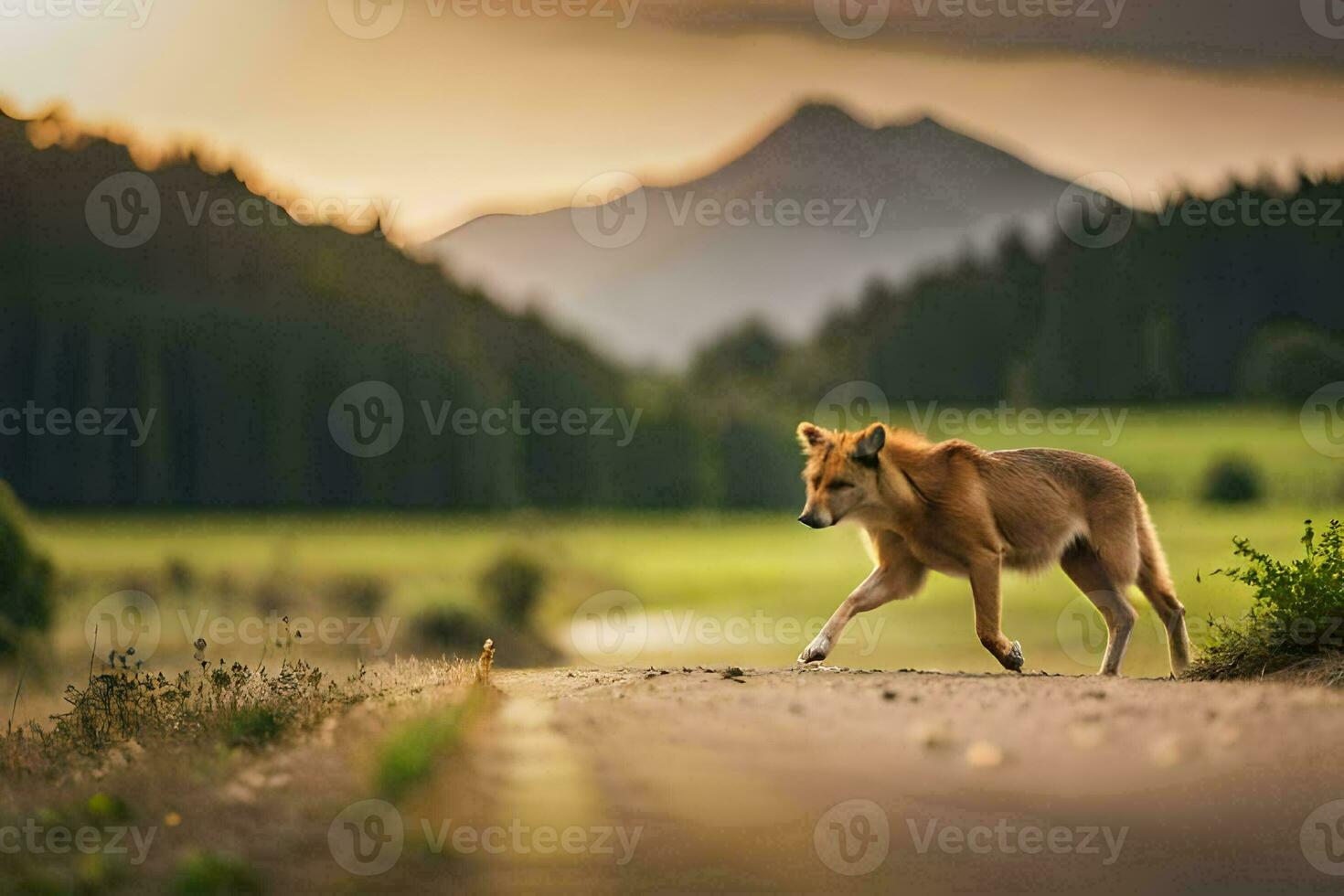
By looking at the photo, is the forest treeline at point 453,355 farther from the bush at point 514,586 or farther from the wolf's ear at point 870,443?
the wolf's ear at point 870,443

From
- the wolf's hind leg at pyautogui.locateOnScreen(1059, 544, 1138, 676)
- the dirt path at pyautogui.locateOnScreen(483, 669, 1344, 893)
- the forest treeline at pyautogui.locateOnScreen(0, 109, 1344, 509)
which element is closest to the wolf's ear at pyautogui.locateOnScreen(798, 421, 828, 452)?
the wolf's hind leg at pyautogui.locateOnScreen(1059, 544, 1138, 676)

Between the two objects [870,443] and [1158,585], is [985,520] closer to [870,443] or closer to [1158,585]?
[870,443]

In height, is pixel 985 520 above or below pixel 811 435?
below

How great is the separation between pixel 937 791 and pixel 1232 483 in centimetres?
7637

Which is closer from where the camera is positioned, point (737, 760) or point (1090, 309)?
point (737, 760)

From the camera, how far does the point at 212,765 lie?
9383mm

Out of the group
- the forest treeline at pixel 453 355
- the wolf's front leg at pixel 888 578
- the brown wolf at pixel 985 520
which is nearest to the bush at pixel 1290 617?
the brown wolf at pixel 985 520

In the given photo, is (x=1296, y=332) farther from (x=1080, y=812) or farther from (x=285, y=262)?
(x=1080, y=812)

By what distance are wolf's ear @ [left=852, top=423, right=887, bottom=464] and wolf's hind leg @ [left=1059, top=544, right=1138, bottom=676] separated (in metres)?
2.65

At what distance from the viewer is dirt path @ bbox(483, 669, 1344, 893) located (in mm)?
7625

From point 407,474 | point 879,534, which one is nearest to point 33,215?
point 407,474

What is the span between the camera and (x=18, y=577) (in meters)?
29.8

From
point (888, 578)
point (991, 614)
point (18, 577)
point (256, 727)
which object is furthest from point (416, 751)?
point (18, 577)

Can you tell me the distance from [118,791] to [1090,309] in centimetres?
9092
